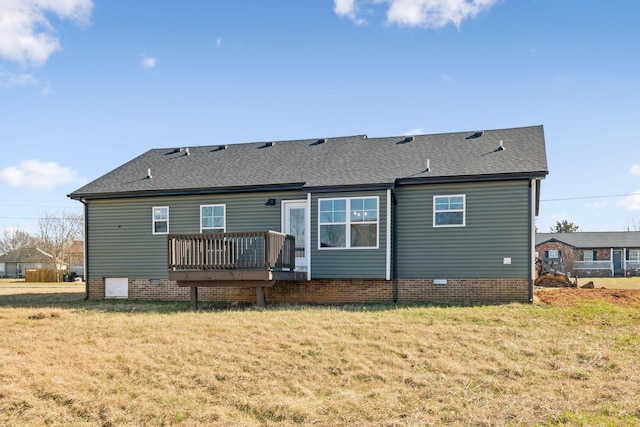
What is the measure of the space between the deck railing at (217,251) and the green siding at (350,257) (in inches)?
43.9

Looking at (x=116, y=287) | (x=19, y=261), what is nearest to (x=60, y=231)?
(x=19, y=261)

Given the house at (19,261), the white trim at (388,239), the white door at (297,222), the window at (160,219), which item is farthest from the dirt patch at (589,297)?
the house at (19,261)

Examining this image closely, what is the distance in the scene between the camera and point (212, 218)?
16.4 meters

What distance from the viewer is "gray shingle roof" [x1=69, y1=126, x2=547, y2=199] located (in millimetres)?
14766

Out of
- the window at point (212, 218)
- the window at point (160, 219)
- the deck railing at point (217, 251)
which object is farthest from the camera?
the window at point (160, 219)

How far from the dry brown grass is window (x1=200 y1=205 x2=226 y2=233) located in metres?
4.70

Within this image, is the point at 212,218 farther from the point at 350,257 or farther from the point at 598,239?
the point at 598,239

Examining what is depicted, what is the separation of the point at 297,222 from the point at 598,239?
3637cm

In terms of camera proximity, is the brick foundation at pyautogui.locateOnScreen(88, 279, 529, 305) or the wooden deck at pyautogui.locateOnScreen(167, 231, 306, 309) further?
the brick foundation at pyautogui.locateOnScreen(88, 279, 529, 305)

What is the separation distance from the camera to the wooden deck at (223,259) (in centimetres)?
1368

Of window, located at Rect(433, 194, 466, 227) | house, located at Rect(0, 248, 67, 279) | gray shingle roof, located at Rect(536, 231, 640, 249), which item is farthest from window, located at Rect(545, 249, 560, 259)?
house, located at Rect(0, 248, 67, 279)

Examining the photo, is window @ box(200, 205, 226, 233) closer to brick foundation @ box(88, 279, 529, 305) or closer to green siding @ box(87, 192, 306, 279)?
green siding @ box(87, 192, 306, 279)

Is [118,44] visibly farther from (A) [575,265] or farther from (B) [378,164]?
(A) [575,265]

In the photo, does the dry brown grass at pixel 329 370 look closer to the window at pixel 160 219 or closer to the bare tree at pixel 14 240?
the window at pixel 160 219
